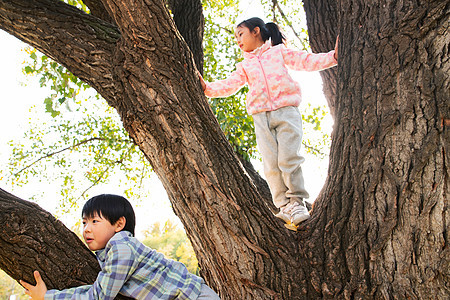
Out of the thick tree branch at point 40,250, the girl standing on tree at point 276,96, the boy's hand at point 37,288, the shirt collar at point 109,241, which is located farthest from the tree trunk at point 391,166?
the boy's hand at point 37,288

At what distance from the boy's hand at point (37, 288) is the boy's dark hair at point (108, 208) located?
1.38 feet

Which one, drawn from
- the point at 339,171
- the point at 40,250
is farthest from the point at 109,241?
the point at 339,171

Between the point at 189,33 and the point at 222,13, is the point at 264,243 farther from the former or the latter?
the point at 222,13

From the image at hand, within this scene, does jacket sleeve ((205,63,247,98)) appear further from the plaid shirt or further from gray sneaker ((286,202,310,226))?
the plaid shirt

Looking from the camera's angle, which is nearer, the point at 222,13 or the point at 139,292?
the point at 139,292

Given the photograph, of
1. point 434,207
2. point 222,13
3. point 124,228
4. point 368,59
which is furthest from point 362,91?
point 222,13

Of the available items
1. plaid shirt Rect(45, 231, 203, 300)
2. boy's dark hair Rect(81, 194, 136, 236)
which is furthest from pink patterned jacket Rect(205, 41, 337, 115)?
plaid shirt Rect(45, 231, 203, 300)

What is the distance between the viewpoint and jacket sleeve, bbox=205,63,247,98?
10.4 ft

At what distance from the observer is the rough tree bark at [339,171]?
1.78 metres

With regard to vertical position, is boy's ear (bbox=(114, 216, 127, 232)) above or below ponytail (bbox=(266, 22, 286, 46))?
below

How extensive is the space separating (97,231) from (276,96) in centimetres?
184

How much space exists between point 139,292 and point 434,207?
134 cm

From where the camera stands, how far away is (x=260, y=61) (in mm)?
3529

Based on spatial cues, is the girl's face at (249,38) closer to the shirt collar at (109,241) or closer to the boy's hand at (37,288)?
the shirt collar at (109,241)
